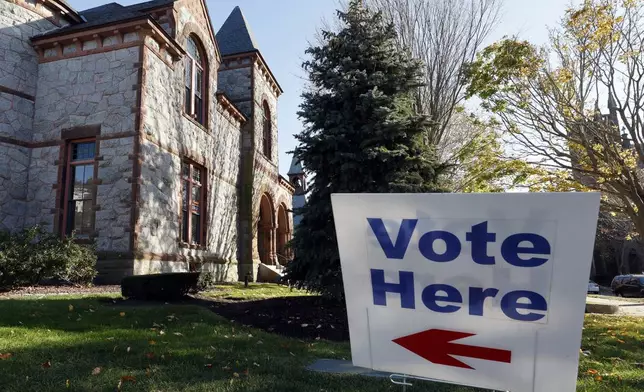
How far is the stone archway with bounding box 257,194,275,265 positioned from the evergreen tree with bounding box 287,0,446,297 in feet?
41.9

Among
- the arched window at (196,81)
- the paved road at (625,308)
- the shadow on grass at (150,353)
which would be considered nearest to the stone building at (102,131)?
the arched window at (196,81)

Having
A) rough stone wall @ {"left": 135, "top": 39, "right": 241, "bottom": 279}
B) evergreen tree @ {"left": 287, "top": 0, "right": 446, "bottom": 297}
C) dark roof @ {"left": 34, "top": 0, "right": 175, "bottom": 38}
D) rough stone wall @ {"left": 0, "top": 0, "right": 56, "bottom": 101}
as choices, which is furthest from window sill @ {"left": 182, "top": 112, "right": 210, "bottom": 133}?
evergreen tree @ {"left": 287, "top": 0, "right": 446, "bottom": 297}

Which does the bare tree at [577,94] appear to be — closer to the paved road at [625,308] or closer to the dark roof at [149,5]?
the paved road at [625,308]

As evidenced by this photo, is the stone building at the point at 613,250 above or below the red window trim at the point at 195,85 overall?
below

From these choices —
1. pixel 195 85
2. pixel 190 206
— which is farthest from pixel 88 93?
pixel 190 206

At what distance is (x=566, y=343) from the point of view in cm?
202

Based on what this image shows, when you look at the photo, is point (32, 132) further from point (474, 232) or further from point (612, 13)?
point (612, 13)

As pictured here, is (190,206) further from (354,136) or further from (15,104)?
(354,136)

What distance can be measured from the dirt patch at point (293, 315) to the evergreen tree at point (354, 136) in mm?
389

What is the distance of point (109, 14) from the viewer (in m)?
14.4

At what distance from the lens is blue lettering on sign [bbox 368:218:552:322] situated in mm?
2084

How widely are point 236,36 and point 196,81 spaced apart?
6730 millimetres

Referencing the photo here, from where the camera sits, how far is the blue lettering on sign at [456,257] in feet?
6.84

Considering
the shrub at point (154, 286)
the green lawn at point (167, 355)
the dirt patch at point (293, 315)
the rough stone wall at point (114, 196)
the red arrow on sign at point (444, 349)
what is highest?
the rough stone wall at point (114, 196)
